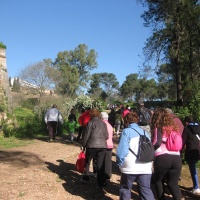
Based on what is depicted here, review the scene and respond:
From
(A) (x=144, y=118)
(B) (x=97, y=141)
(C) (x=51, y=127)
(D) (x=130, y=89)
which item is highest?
(D) (x=130, y=89)

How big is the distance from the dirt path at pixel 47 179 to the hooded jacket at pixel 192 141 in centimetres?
87

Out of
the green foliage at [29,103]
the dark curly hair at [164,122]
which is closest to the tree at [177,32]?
the dark curly hair at [164,122]

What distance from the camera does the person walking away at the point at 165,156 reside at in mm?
4496

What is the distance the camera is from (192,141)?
5824 mm

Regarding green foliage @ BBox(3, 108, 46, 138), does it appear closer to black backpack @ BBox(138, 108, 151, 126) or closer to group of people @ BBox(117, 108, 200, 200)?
black backpack @ BBox(138, 108, 151, 126)

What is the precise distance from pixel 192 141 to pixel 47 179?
10.9 feet

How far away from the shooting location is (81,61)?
67.0m

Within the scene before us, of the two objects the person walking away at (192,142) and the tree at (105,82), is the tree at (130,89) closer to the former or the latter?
the tree at (105,82)

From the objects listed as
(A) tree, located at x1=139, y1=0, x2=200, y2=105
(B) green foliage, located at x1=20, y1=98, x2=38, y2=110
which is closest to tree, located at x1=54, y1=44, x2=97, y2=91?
(B) green foliage, located at x1=20, y1=98, x2=38, y2=110

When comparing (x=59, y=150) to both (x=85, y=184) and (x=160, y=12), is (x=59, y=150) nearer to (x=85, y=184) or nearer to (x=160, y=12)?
(x=85, y=184)

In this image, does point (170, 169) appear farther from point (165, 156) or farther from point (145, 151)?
point (145, 151)

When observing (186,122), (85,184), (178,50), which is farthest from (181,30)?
(85,184)

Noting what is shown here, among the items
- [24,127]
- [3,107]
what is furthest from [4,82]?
[24,127]

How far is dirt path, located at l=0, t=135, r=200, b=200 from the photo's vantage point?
5.66m
